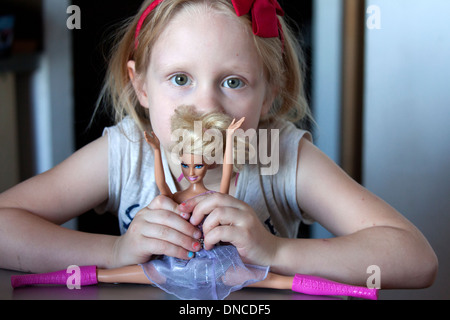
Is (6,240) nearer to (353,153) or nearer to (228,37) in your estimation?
(228,37)

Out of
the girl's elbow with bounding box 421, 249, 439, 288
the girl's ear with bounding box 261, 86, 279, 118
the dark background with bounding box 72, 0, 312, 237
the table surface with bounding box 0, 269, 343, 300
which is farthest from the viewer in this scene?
the dark background with bounding box 72, 0, 312, 237

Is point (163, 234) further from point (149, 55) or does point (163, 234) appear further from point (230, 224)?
point (149, 55)

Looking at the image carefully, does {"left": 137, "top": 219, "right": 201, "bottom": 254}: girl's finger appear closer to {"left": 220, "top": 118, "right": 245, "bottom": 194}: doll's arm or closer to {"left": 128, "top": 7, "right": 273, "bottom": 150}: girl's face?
{"left": 220, "top": 118, "right": 245, "bottom": 194}: doll's arm

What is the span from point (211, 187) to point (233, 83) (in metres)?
0.21

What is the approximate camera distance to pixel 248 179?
0.83 m

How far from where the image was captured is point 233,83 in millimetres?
688

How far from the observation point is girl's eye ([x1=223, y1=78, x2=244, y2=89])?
2.24 ft

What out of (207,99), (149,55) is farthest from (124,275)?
(149,55)

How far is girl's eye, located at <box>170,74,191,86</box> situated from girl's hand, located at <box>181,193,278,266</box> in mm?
203

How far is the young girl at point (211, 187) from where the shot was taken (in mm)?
580

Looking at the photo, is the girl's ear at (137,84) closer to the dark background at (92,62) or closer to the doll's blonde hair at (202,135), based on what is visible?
the doll's blonde hair at (202,135)

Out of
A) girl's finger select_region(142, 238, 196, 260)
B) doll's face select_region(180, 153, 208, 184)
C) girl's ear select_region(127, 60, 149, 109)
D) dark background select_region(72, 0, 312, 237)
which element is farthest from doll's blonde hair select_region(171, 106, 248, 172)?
dark background select_region(72, 0, 312, 237)

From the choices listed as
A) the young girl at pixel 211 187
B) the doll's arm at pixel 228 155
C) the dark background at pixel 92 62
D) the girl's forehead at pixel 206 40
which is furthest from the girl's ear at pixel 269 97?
the dark background at pixel 92 62

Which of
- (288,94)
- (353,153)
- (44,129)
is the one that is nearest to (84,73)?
(44,129)
